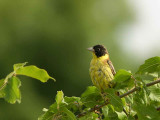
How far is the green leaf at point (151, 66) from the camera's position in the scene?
365 cm

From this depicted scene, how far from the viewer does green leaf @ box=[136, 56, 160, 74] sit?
→ 3.65 meters

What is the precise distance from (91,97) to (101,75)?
1.87m

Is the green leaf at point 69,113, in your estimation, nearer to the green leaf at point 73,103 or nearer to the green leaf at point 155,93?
the green leaf at point 73,103

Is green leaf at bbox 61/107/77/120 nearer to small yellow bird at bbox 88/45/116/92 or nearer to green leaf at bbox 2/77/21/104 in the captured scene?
green leaf at bbox 2/77/21/104

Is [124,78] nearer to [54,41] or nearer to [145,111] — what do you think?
[145,111]

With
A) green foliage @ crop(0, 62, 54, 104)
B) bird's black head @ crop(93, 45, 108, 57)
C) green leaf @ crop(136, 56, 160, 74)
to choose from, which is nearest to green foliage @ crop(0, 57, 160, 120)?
green leaf @ crop(136, 56, 160, 74)

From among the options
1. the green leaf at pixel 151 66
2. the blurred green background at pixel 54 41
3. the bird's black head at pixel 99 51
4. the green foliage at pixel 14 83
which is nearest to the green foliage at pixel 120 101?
the green leaf at pixel 151 66

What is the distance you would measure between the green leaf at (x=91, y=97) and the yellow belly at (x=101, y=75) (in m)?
1.71

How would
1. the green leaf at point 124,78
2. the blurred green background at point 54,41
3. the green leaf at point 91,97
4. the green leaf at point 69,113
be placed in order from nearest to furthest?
the green leaf at point 69,113, the green leaf at point 124,78, the green leaf at point 91,97, the blurred green background at point 54,41

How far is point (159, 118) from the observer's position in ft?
11.8

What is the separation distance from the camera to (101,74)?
5875 mm

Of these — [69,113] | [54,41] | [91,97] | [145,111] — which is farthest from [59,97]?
[54,41]

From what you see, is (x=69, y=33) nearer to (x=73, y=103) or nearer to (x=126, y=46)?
(x=126, y=46)

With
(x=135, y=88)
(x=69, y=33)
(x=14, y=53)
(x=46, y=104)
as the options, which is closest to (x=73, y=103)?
(x=135, y=88)
